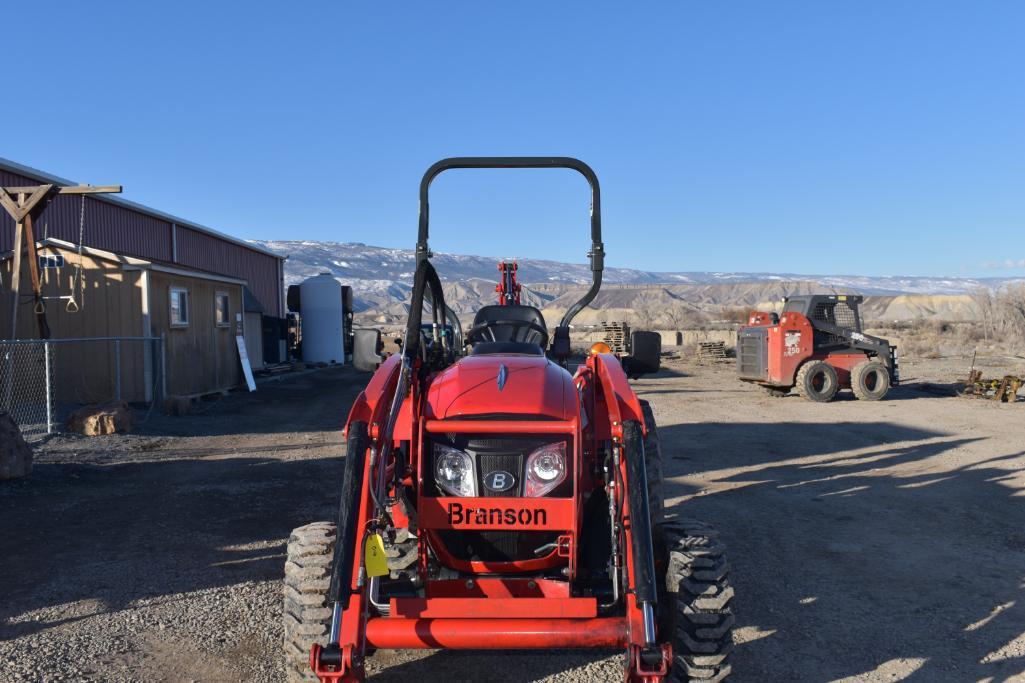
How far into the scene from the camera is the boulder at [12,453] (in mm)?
8555

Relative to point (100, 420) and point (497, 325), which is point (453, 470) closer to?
point (497, 325)

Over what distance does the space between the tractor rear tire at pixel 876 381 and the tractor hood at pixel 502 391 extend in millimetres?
15187

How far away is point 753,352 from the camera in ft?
63.7

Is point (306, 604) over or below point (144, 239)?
below

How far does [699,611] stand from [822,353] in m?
16.0

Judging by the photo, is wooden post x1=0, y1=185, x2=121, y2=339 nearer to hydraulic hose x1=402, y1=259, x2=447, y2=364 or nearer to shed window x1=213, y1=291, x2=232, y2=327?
shed window x1=213, y1=291, x2=232, y2=327

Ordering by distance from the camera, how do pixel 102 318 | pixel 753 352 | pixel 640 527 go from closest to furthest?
pixel 640 527 → pixel 102 318 → pixel 753 352

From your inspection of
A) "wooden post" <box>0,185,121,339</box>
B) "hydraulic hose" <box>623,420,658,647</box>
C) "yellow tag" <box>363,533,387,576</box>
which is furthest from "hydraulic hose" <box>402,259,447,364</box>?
"wooden post" <box>0,185,121,339</box>

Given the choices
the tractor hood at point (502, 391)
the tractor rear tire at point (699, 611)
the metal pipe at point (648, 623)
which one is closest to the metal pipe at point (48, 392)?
the tractor hood at point (502, 391)

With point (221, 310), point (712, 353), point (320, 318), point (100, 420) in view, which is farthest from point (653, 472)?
point (712, 353)

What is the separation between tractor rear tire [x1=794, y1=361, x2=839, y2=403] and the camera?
17.9 metres

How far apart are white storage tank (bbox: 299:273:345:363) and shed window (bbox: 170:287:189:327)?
1270 centimetres

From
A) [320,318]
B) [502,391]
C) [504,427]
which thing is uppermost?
[320,318]

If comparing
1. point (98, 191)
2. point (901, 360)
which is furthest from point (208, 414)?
point (901, 360)
